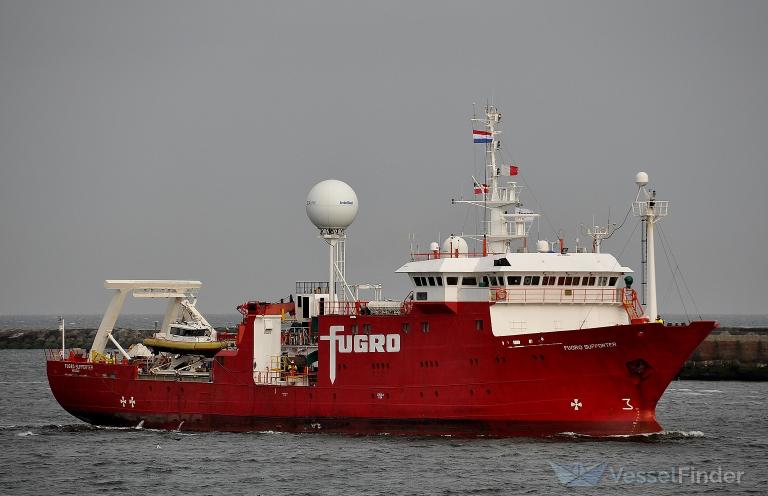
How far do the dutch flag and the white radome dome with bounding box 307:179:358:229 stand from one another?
621cm

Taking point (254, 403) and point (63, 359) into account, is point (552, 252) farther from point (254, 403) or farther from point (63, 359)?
point (63, 359)

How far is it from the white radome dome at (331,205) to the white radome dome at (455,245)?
5678 mm

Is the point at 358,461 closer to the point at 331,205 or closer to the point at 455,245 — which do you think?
the point at 455,245

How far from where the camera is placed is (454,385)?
34438 millimetres

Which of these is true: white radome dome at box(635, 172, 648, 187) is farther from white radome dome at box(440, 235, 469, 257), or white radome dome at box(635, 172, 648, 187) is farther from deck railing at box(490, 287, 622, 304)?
white radome dome at box(440, 235, 469, 257)

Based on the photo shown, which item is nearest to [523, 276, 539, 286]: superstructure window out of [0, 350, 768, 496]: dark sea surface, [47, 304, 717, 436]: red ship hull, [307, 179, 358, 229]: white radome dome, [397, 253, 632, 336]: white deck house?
[397, 253, 632, 336]: white deck house

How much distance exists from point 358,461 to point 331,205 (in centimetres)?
1233

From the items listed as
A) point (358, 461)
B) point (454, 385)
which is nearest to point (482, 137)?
point (454, 385)

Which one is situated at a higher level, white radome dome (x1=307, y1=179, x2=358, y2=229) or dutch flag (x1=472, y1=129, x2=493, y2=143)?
dutch flag (x1=472, y1=129, x2=493, y2=143)

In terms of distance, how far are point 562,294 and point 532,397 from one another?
3306 mm

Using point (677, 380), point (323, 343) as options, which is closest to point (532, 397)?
point (323, 343)

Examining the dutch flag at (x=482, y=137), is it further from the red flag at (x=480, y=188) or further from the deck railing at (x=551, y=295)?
the deck railing at (x=551, y=295)

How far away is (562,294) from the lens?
34.3 meters

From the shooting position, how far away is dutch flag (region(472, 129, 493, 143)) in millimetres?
37625
